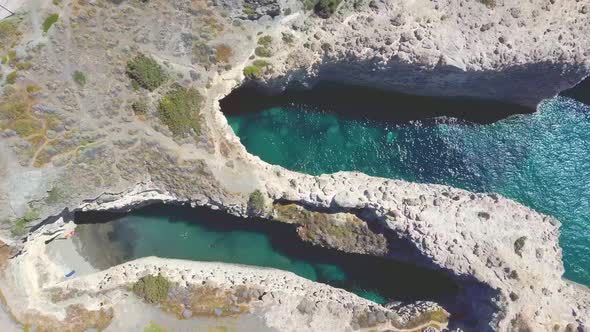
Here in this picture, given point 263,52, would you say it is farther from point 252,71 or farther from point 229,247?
point 229,247

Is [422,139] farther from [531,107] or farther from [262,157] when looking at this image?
[262,157]

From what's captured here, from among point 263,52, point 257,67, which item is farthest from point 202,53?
point 263,52

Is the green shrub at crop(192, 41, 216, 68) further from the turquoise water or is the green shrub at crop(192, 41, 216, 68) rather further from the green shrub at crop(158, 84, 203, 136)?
the turquoise water

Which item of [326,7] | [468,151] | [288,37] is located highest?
[326,7]

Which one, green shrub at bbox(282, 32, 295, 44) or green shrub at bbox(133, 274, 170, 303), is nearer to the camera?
green shrub at bbox(282, 32, 295, 44)

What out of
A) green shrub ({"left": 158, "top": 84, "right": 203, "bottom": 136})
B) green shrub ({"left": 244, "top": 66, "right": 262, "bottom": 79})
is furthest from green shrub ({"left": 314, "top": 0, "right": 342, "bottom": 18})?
green shrub ({"left": 158, "top": 84, "right": 203, "bottom": 136})

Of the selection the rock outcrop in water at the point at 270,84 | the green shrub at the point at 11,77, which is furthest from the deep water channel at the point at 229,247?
the green shrub at the point at 11,77

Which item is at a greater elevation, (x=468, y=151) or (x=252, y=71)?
(x=252, y=71)
